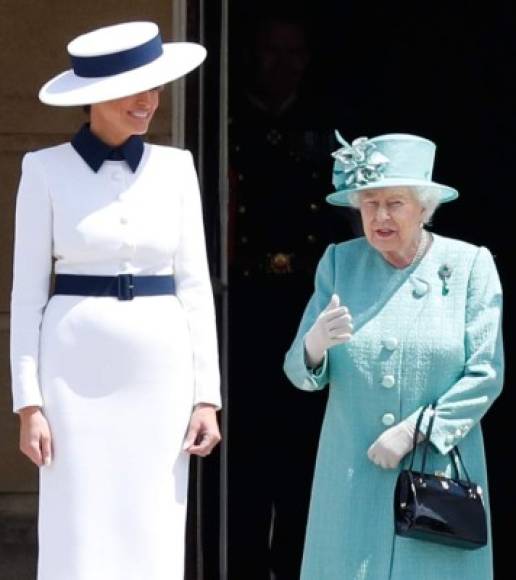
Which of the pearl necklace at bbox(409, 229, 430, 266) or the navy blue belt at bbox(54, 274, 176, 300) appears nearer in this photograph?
the navy blue belt at bbox(54, 274, 176, 300)

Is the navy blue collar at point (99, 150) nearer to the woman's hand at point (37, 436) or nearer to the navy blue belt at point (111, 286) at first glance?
the navy blue belt at point (111, 286)

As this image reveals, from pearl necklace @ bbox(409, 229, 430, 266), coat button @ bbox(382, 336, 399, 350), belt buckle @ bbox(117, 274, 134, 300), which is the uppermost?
pearl necklace @ bbox(409, 229, 430, 266)

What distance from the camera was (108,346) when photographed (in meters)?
4.09

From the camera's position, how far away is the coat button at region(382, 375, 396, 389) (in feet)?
13.9

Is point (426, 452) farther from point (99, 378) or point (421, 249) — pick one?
point (99, 378)

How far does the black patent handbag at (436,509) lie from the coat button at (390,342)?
0.56ft

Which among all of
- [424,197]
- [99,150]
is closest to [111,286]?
[99,150]

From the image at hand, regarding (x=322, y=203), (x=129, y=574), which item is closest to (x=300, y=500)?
(x=322, y=203)

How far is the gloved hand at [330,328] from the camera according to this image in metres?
4.08

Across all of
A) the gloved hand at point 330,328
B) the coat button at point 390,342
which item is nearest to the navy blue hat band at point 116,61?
the gloved hand at point 330,328

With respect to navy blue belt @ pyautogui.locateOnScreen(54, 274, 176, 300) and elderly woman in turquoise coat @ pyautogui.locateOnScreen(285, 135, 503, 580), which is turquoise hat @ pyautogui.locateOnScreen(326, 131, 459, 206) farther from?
navy blue belt @ pyautogui.locateOnScreen(54, 274, 176, 300)

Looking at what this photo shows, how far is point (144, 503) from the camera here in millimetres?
4117

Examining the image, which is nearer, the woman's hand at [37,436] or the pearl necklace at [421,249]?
the woman's hand at [37,436]

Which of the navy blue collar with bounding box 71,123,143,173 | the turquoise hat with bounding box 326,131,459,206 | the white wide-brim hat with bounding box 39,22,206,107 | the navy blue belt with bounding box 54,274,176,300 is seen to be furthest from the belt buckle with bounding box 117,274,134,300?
the turquoise hat with bounding box 326,131,459,206
